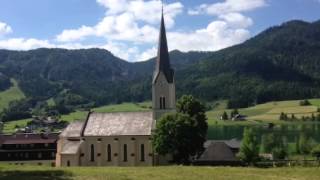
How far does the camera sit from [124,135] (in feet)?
243

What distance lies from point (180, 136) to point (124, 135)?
11.0 meters

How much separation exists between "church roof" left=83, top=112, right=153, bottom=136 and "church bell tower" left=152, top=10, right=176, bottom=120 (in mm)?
2326

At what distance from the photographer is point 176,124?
65.6 meters

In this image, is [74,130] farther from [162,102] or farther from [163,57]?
[163,57]

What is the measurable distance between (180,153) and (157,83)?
1147cm

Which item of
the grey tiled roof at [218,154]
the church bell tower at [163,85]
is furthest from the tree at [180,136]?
the grey tiled roof at [218,154]

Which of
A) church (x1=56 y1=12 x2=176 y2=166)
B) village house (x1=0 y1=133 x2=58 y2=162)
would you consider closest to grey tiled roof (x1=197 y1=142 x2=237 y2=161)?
church (x1=56 y1=12 x2=176 y2=166)

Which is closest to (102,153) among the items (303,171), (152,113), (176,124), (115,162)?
(115,162)

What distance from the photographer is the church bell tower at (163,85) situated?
239 feet

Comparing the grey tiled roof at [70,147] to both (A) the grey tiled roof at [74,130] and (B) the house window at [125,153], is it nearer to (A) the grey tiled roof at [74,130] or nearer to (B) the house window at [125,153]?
(A) the grey tiled roof at [74,130]

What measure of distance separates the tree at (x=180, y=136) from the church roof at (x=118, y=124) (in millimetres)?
5166

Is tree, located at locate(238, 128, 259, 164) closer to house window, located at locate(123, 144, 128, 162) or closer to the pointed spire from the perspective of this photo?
the pointed spire

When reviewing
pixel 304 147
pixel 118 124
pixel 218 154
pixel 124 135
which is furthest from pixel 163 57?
pixel 304 147

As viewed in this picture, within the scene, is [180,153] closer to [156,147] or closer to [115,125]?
[156,147]
